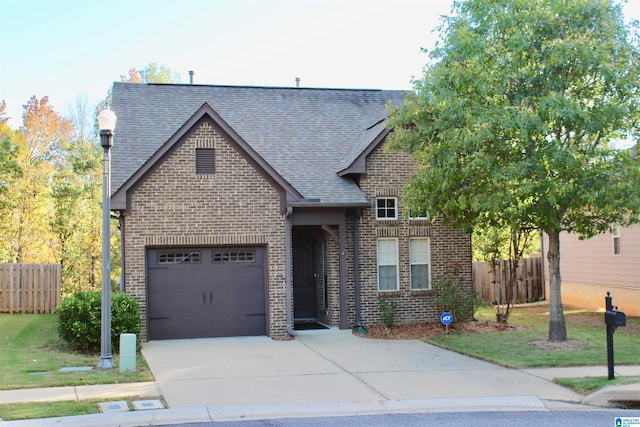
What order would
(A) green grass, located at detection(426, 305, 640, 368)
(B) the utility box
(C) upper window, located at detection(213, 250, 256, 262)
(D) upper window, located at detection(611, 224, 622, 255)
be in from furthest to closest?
(D) upper window, located at detection(611, 224, 622, 255)
(C) upper window, located at detection(213, 250, 256, 262)
(A) green grass, located at detection(426, 305, 640, 368)
(B) the utility box

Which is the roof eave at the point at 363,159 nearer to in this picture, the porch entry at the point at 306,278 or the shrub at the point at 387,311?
the porch entry at the point at 306,278

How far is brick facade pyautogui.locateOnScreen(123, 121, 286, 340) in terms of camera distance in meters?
16.6

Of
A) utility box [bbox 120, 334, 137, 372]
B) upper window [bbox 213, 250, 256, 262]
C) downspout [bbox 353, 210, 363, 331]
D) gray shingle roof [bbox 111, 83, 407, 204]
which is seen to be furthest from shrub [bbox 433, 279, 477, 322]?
utility box [bbox 120, 334, 137, 372]

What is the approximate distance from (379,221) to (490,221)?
4.14 m

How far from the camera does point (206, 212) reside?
56.0ft

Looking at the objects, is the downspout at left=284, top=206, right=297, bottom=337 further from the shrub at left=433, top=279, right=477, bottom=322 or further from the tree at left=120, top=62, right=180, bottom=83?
the tree at left=120, top=62, right=180, bottom=83

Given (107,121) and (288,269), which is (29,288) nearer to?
(288,269)

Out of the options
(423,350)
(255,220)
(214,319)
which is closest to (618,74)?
(423,350)

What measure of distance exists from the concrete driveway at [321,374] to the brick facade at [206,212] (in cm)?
176

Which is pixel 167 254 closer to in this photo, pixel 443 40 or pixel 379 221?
pixel 379 221

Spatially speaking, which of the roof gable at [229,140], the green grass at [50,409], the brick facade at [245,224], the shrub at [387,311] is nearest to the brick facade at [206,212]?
the brick facade at [245,224]

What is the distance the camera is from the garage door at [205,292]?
1700 cm

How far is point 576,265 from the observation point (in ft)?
84.1

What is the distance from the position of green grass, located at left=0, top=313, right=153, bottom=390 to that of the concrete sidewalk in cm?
40
